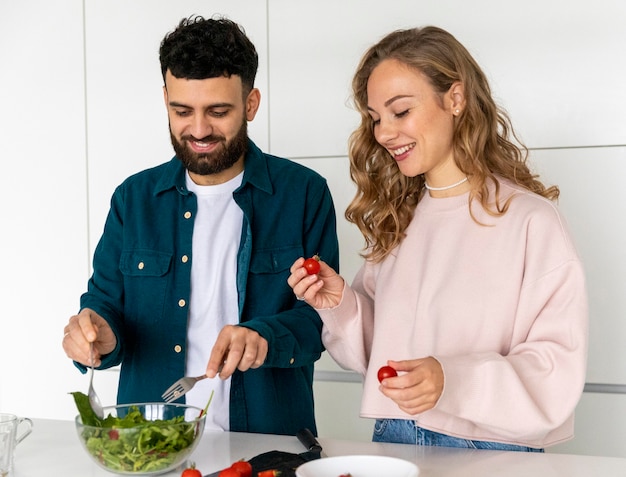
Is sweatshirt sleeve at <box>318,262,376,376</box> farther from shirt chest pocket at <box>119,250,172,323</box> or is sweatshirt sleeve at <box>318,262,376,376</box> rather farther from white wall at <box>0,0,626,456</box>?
white wall at <box>0,0,626,456</box>

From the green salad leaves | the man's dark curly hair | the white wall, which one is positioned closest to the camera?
the green salad leaves

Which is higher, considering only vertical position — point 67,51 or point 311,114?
point 67,51

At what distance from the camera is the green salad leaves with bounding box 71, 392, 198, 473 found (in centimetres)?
157

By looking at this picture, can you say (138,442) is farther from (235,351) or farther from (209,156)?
(209,156)

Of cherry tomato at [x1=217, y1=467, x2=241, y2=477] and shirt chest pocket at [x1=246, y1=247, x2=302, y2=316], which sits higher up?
shirt chest pocket at [x1=246, y1=247, x2=302, y2=316]

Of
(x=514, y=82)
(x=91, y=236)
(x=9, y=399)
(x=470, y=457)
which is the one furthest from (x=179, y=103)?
(x=9, y=399)

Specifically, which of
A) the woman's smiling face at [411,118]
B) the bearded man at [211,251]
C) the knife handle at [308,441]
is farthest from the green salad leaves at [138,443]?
the woman's smiling face at [411,118]

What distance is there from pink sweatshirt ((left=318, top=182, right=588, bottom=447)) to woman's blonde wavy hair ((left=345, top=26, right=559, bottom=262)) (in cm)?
4

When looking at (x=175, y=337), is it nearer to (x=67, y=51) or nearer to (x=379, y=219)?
(x=379, y=219)

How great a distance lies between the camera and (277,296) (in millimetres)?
2281

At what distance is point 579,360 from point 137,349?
1.16m

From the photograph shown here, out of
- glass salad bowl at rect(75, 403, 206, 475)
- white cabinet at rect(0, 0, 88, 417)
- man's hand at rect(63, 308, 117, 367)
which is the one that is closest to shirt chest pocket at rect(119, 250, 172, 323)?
man's hand at rect(63, 308, 117, 367)

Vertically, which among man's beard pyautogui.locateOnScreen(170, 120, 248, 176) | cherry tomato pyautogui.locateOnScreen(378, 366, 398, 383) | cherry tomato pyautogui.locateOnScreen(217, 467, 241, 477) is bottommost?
cherry tomato pyautogui.locateOnScreen(217, 467, 241, 477)

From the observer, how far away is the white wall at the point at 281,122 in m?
3.03
